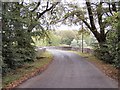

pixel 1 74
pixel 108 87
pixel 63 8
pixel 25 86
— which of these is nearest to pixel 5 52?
pixel 1 74

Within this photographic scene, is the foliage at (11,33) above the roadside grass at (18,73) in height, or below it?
above

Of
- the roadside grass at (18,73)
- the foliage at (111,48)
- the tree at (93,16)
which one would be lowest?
the roadside grass at (18,73)

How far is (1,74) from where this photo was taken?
13.9m

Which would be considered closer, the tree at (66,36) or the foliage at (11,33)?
the foliage at (11,33)

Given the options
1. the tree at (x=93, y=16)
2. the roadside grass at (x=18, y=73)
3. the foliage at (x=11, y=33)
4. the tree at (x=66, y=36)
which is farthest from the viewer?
the tree at (x=66, y=36)

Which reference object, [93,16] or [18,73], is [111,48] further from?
[93,16]

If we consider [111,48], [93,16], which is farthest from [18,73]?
[93,16]

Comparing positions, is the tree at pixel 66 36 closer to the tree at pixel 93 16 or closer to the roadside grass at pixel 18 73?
the tree at pixel 93 16

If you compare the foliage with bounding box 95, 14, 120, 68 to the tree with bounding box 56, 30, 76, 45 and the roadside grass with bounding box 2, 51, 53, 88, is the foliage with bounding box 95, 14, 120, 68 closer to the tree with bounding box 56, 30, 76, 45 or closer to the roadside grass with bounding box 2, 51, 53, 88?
the roadside grass with bounding box 2, 51, 53, 88

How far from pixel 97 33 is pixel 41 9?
25.7 feet

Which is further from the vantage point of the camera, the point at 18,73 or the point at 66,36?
the point at 66,36

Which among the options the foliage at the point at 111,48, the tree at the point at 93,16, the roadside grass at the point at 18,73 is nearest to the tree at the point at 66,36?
the tree at the point at 93,16

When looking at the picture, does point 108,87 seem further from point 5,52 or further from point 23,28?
point 23,28

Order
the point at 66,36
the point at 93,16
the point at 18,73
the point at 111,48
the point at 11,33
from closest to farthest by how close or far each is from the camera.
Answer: the point at 18,73 < the point at 11,33 < the point at 111,48 < the point at 93,16 < the point at 66,36
